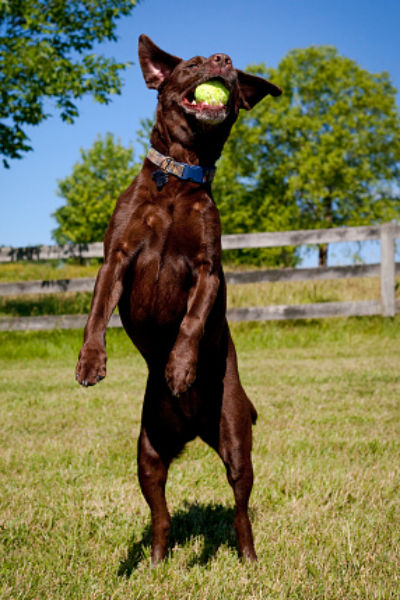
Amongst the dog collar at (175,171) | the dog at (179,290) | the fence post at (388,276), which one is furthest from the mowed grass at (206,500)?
the fence post at (388,276)

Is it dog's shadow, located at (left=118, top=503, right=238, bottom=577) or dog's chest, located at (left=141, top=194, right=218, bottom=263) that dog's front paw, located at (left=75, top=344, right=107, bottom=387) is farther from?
dog's shadow, located at (left=118, top=503, right=238, bottom=577)

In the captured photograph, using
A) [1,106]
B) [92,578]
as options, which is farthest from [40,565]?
[1,106]

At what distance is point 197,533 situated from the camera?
2.68 metres

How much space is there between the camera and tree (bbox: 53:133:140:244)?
34969 millimetres

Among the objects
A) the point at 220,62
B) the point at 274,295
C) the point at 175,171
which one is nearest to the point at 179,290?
the point at 175,171

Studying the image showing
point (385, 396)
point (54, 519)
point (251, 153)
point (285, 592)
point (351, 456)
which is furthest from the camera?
point (251, 153)

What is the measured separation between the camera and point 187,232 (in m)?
2.18

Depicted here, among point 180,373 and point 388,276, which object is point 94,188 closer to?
point 388,276

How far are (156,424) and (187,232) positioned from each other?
800 mm

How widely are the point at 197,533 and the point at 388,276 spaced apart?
724cm

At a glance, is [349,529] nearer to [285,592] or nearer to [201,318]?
[285,592]

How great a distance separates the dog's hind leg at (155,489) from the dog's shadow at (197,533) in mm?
88

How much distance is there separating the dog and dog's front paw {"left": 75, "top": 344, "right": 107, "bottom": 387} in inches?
0.8

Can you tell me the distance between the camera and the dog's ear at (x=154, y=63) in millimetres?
2539
